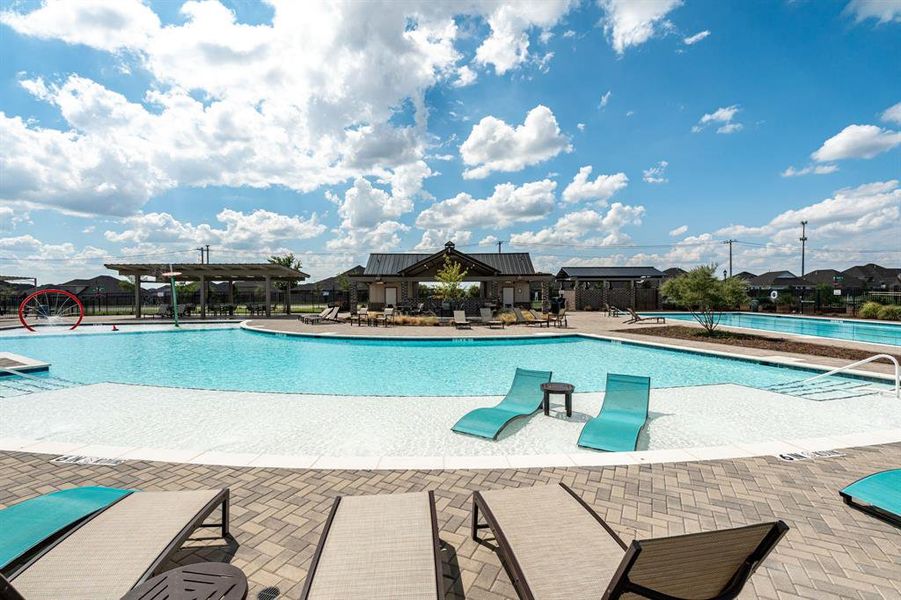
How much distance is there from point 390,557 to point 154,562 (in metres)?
1.29

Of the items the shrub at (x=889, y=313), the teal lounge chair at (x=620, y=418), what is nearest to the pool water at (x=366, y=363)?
the teal lounge chair at (x=620, y=418)

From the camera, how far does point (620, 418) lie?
19.1ft

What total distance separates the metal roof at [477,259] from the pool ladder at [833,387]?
67.2ft

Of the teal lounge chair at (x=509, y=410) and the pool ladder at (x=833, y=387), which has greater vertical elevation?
the teal lounge chair at (x=509, y=410)

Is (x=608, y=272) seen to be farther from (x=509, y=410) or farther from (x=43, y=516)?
(x=43, y=516)

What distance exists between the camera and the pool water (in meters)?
9.68

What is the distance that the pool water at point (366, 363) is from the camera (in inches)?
381

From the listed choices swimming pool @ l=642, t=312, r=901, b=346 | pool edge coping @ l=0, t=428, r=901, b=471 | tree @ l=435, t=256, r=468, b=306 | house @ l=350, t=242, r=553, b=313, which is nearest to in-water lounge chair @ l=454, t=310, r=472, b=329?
tree @ l=435, t=256, r=468, b=306

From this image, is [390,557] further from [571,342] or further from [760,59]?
[760,59]

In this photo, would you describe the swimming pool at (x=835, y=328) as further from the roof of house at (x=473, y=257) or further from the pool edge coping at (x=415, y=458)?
the pool edge coping at (x=415, y=458)

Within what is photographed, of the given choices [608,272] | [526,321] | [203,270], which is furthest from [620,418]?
[608,272]

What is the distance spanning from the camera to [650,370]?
36.4 feet

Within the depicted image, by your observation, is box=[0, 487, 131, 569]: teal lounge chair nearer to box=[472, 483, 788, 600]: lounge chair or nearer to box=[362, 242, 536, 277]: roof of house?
box=[472, 483, 788, 600]: lounge chair

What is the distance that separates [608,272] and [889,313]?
18.6 m
